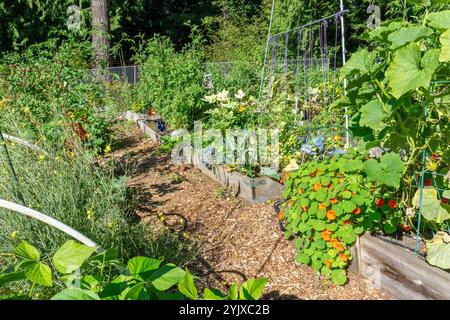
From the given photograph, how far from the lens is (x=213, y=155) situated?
13.5 feet

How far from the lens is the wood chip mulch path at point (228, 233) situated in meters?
2.40

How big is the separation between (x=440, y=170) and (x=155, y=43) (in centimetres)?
528

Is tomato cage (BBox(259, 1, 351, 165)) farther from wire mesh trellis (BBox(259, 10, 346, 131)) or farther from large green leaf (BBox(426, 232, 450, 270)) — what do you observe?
large green leaf (BBox(426, 232, 450, 270))

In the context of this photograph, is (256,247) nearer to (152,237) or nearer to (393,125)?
(152,237)

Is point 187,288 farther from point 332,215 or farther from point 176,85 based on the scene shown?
point 176,85

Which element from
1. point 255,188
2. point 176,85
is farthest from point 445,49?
point 176,85

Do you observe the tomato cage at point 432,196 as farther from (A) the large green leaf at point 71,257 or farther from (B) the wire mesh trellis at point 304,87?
(B) the wire mesh trellis at point 304,87

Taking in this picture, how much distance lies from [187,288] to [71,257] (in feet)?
0.94

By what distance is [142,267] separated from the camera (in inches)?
39.5

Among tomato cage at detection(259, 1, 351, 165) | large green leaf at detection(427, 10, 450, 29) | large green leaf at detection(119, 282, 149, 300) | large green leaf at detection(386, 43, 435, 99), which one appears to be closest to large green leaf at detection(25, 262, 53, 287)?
large green leaf at detection(119, 282, 149, 300)

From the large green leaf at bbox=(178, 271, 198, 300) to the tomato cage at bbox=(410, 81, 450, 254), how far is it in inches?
58.1

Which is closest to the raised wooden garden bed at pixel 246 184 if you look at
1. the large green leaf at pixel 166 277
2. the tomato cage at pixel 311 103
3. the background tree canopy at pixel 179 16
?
the tomato cage at pixel 311 103

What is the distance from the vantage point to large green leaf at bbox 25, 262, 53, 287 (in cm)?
90

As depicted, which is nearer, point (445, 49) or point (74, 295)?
point (74, 295)
